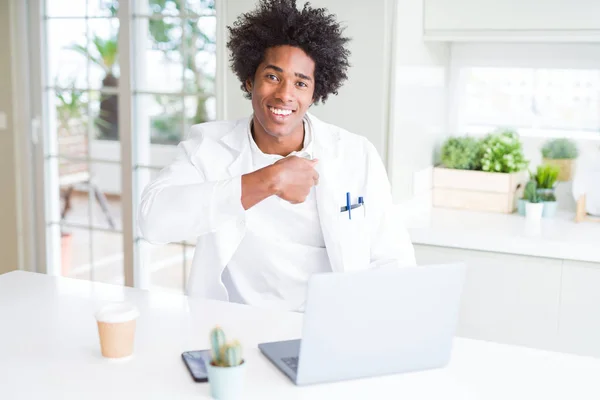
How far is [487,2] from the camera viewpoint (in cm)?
305

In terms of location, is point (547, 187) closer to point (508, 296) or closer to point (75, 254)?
point (508, 296)

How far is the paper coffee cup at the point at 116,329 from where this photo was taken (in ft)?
5.06

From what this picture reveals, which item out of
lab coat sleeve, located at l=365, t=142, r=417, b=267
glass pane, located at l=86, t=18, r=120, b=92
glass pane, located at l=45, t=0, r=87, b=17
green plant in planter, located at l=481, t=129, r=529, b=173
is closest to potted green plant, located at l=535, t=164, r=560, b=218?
green plant in planter, located at l=481, t=129, r=529, b=173

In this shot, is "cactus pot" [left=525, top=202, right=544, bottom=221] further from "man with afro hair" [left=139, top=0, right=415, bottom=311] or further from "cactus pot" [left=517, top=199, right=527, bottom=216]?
"man with afro hair" [left=139, top=0, right=415, bottom=311]

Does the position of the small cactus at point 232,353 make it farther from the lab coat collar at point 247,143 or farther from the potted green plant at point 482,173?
the potted green plant at point 482,173

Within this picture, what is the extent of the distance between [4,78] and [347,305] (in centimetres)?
306

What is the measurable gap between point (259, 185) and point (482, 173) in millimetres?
1620

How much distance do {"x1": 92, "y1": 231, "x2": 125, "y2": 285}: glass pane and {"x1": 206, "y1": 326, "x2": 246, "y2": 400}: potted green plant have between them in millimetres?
3054

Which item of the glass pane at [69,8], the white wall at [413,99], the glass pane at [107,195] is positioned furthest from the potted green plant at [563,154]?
the glass pane at [107,195]

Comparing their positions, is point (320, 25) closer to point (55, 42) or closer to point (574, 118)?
point (574, 118)

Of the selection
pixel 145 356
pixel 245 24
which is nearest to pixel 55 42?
pixel 245 24

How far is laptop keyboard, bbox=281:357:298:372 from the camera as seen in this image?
4.94 ft

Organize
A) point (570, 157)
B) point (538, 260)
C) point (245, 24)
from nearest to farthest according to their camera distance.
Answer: point (245, 24) → point (538, 260) → point (570, 157)

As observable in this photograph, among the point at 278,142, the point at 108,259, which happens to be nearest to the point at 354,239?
the point at 278,142
